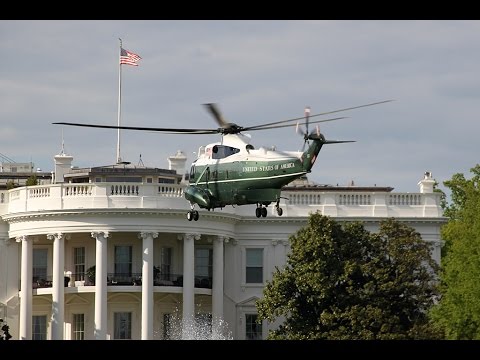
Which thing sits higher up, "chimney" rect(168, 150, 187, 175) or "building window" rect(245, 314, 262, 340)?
"chimney" rect(168, 150, 187, 175)

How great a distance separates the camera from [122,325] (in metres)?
106

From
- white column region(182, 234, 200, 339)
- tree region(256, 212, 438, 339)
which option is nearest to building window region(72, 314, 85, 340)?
white column region(182, 234, 200, 339)

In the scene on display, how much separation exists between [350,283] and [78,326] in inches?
786

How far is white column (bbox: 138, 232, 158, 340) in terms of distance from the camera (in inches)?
4060

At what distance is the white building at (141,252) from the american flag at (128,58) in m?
7.26

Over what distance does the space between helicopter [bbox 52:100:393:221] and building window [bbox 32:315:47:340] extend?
34.7 meters

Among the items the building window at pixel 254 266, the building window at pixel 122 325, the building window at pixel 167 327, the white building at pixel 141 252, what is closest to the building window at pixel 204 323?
the white building at pixel 141 252

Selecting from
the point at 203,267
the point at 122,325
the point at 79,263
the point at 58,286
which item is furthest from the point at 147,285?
the point at 203,267

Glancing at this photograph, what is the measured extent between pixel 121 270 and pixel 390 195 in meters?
17.1

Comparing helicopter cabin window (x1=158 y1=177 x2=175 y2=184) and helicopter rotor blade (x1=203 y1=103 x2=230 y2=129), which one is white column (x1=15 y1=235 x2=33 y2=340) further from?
helicopter rotor blade (x1=203 y1=103 x2=230 y2=129)
